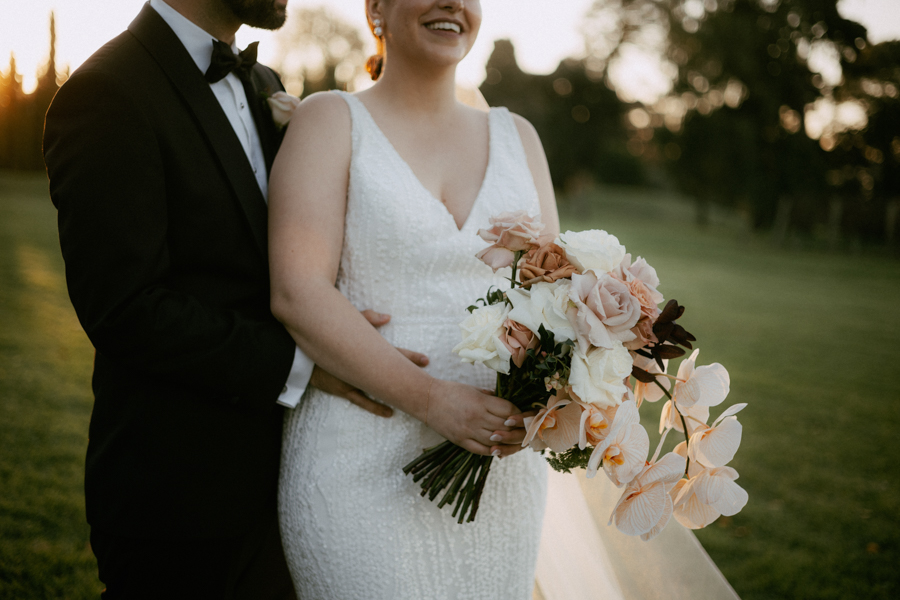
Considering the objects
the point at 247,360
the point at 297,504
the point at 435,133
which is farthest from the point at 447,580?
the point at 435,133

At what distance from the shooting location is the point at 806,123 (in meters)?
26.8

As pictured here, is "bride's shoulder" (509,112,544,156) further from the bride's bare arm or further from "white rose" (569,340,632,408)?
"white rose" (569,340,632,408)

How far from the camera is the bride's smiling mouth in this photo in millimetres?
2020

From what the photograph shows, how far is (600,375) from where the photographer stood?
1.44 m

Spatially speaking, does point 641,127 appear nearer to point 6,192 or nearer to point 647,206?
point 647,206

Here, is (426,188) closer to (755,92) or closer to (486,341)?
(486,341)

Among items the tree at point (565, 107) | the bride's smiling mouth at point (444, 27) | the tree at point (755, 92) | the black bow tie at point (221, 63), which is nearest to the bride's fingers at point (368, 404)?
the black bow tie at point (221, 63)

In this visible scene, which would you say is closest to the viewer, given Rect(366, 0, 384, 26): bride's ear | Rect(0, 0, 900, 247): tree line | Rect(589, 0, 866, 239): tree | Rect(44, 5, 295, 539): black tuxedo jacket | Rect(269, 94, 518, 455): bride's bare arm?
Rect(44, 5, 295, 539): black tuxedo jacket

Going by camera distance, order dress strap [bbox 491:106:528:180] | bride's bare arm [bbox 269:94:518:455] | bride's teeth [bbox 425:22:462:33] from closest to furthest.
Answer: bride's bare arm [bbox 269:94:518:455] < bride's teeth [bbox 425:22:462:33] < dress strap [bbox 491:106:528:180]

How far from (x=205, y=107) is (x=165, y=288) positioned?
58 cm

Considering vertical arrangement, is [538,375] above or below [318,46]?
below

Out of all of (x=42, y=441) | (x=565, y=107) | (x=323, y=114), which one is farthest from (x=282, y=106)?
(x=565, y=107)

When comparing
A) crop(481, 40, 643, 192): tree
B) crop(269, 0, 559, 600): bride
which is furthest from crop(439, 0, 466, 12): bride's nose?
crop(481, 40, 643, 192): tree

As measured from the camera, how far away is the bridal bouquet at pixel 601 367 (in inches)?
56.9
